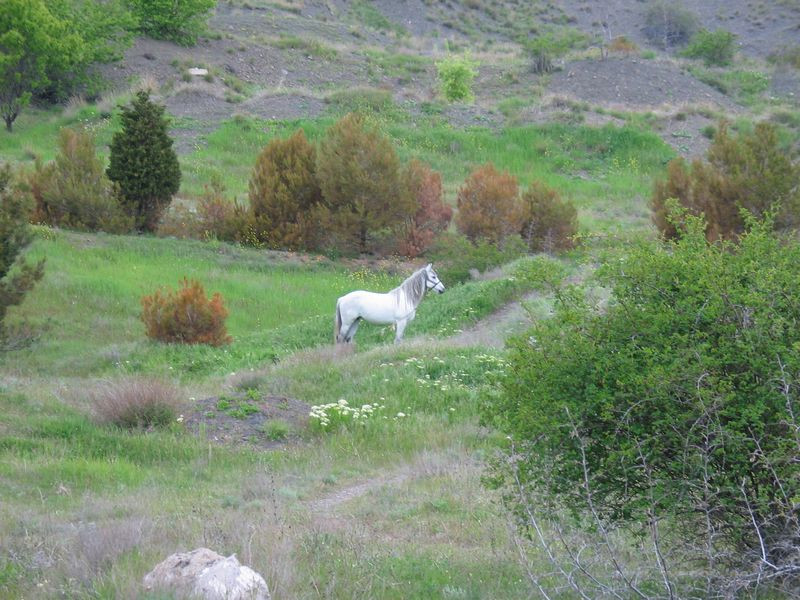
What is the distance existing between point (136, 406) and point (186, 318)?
7.50 metres

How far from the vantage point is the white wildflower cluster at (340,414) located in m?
12.1

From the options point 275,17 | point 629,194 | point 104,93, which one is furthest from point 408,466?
point 275,17

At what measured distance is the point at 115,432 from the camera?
11.8 metres

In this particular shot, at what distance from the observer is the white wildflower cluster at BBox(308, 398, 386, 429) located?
39.6 ft

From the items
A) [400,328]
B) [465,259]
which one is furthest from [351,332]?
[465,259]

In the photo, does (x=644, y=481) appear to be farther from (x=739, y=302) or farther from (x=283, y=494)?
(x=283, y=494)

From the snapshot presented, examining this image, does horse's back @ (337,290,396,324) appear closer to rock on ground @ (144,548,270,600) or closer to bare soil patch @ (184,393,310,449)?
bare soil patch @ (184,393,310,449)

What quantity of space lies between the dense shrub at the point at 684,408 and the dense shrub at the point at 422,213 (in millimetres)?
24194

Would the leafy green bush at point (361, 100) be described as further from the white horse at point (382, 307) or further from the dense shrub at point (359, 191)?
the white horse at point (382, 307)

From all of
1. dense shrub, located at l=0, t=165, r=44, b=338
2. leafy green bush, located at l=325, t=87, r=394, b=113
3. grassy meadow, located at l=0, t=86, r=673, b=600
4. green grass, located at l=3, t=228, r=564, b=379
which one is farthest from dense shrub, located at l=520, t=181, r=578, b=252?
dense shrub, located at l=0, t=165, r=44, b=338

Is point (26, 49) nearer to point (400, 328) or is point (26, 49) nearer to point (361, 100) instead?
point (361, 100)

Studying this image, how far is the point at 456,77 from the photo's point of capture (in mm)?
48969

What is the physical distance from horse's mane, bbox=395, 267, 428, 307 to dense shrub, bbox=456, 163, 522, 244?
11365mm

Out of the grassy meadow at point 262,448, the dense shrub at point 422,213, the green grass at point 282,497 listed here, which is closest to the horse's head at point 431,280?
the grassy meadow at point 262,448
